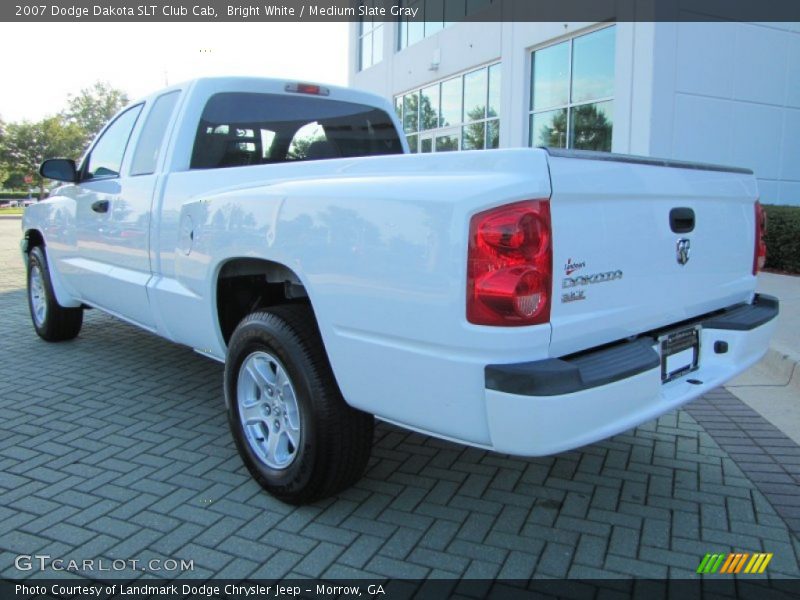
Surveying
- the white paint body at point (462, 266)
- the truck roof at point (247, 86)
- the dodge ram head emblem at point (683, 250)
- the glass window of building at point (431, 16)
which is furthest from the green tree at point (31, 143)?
the dodge ram head emblem at point (683, 250)

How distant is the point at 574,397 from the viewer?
2.19m

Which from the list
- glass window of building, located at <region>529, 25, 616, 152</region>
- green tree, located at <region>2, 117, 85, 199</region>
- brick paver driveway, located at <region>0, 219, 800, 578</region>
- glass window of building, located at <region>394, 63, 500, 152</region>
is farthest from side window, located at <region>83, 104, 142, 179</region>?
green tree, located at <region>2, 117, 85, 199</region>

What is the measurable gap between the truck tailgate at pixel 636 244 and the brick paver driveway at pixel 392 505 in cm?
89

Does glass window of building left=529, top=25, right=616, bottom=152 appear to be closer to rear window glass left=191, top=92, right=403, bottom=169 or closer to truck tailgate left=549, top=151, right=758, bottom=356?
rear window glass left=191, top=92, right=403, bottom=169

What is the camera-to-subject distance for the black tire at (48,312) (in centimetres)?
576

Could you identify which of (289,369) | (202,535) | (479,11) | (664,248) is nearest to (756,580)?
(664,248)

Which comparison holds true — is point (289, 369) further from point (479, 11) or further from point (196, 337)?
point (479, 11)

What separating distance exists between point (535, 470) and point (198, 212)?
221cm

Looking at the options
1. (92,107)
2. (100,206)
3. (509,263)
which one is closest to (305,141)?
(100,206)

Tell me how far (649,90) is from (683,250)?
28.4ft

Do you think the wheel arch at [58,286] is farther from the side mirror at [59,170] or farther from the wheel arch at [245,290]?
the wheel arch at [245,290]

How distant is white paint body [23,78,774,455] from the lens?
7.32ft

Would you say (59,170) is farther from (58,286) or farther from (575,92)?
(575,92)

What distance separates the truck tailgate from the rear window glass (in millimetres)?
2533
